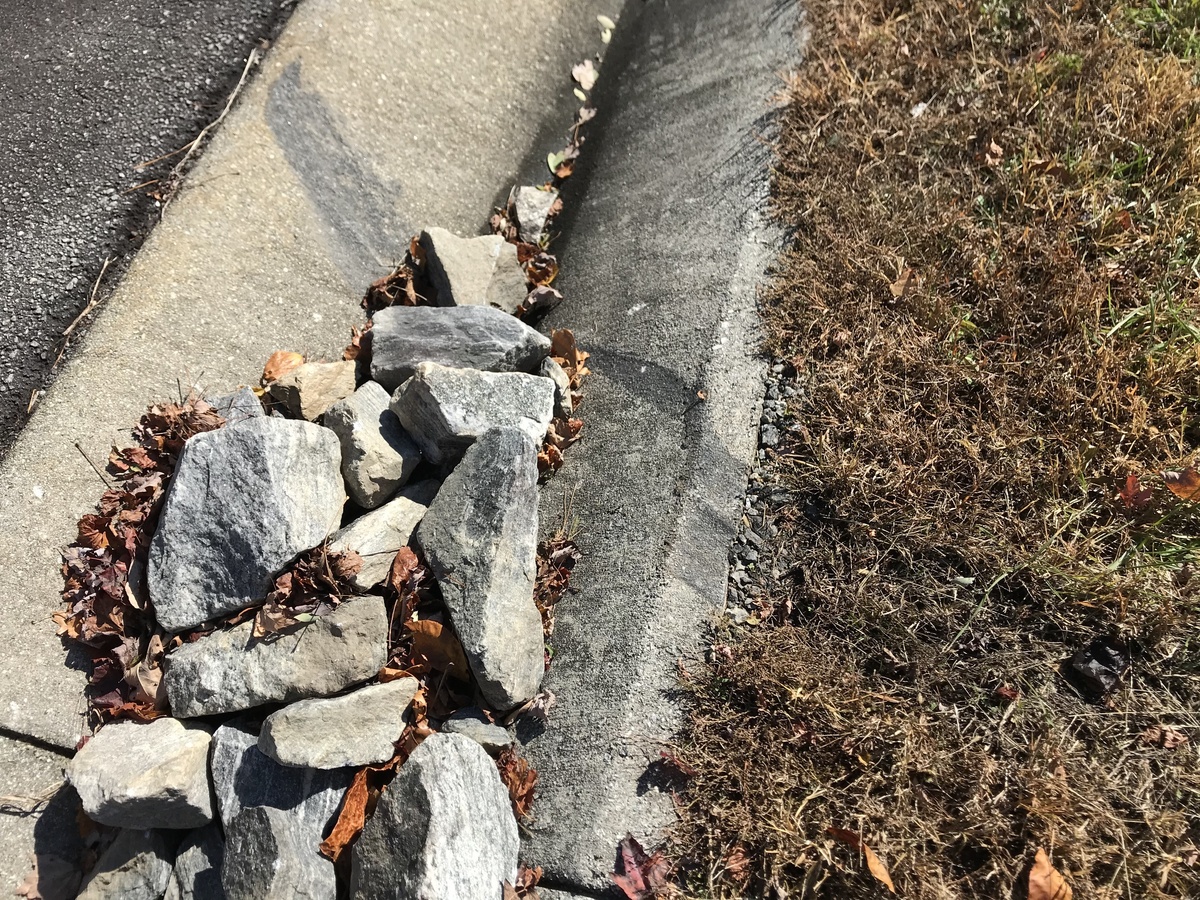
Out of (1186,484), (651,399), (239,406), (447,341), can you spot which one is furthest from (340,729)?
(1186,484)

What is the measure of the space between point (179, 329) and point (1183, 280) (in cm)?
377

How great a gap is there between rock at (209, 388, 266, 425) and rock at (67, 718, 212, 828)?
1066 mm

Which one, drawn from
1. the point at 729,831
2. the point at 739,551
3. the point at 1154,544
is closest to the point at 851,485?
the point at 739,551

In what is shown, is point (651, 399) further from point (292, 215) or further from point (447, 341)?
point (292, 215)

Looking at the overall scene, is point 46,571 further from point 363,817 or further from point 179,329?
point 363,817

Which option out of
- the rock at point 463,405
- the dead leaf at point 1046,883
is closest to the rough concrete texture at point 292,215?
the rock at point 463,405

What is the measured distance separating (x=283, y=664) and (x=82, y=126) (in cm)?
249

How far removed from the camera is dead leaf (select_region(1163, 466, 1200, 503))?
2.48 m

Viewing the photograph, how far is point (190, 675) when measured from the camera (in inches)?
94.8

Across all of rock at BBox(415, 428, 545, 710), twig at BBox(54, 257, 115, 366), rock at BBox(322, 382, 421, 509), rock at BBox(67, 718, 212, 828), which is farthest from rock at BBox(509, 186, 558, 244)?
rock at BBox(67, 718, 212, 828)

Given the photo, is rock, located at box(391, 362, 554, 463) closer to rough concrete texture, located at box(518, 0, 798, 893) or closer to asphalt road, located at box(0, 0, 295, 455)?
rough concrete texture, located at box(518, 0, 798, 893)

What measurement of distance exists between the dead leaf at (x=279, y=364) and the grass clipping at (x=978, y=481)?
6.15 feet

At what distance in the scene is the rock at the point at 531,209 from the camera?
3.79 meters

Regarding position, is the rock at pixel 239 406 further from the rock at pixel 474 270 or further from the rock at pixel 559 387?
the rock at pixel 559 387
